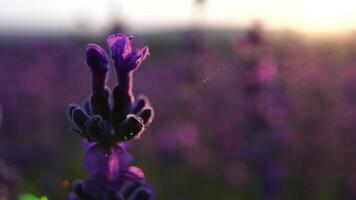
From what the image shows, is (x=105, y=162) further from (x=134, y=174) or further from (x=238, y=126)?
(x=238, y=126)

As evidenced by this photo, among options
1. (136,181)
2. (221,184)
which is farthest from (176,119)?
(136,181)

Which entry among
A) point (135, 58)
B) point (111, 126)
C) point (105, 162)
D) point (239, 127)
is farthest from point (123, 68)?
point (239, 127)

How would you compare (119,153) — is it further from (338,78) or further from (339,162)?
(338,78)

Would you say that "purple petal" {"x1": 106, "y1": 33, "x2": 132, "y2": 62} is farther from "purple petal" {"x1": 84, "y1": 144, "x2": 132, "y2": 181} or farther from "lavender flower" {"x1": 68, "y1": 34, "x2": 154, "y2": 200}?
"purple petal" {"x1": 84, "y1": 144, "x2": 132, "y2": 181}

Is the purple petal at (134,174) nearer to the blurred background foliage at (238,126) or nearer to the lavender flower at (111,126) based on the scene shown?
the lavender flower at (111,126)

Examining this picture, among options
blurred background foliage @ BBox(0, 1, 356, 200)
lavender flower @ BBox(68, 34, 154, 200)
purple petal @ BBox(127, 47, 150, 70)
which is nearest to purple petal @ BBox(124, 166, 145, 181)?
lavender flower @ BBox(68, 34, 154, 200)

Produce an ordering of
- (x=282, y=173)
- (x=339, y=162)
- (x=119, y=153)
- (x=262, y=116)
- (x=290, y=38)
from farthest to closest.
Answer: (x=339, y=162) → (x=290, y=38) → (x=282, y=173) → (x=262, y=116) → (x=119, y=153)
